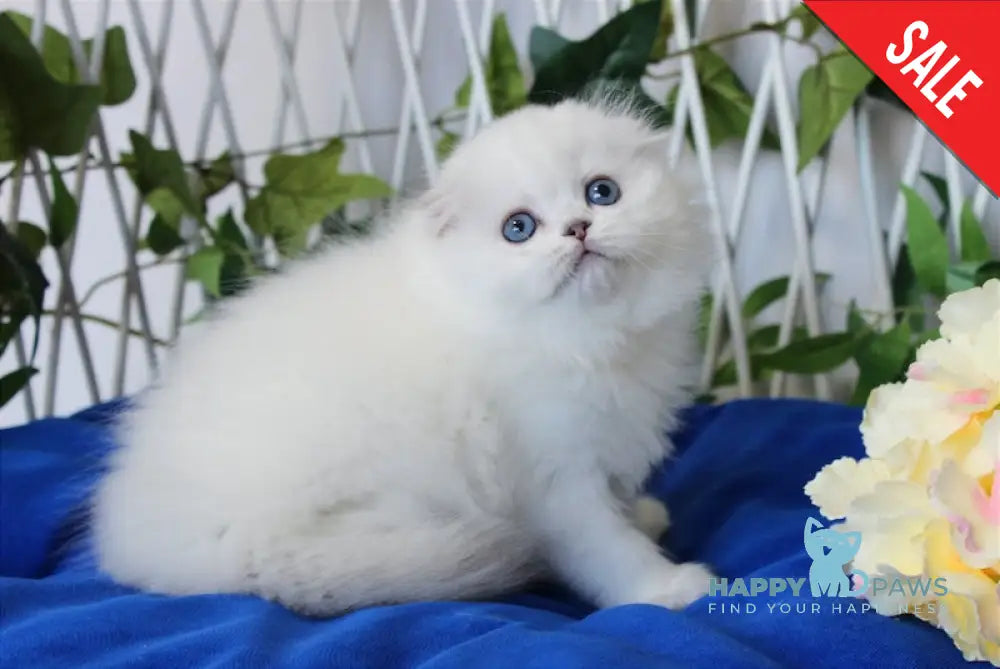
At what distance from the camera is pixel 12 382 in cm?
124

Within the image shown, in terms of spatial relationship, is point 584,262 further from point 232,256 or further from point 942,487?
point 232,256

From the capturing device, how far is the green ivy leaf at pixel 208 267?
4.24ft

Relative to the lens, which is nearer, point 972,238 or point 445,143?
point 972,238

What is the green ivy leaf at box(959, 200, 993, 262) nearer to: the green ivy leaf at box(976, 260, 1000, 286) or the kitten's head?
the green ivy leaf at box(976, 260, 1000, 286)

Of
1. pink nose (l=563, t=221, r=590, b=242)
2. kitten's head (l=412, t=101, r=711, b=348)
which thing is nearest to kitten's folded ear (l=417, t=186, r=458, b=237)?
kitten's head (l=412, t=101, r=711, b=348)

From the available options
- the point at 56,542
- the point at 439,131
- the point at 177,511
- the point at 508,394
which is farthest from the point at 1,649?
the point at 439,131

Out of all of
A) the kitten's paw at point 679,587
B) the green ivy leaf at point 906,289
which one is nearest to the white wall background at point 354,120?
the green ivy leaf at point 906,289

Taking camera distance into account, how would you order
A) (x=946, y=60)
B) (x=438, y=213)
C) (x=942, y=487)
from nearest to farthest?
(x=942, y=487), (x=438, y=213), (x=946, y=60)

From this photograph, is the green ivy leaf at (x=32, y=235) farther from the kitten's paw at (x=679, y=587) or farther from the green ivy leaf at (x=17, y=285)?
the kitten's paw at (x=679, y=587)

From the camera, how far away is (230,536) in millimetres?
812

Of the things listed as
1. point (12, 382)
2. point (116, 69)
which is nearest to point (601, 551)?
point (12, 382)

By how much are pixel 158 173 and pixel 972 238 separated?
109cm

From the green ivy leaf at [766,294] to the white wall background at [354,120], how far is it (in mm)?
74

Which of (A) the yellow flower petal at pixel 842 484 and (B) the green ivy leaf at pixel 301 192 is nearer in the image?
(A) the yellow flower petal at pixel 842 484
